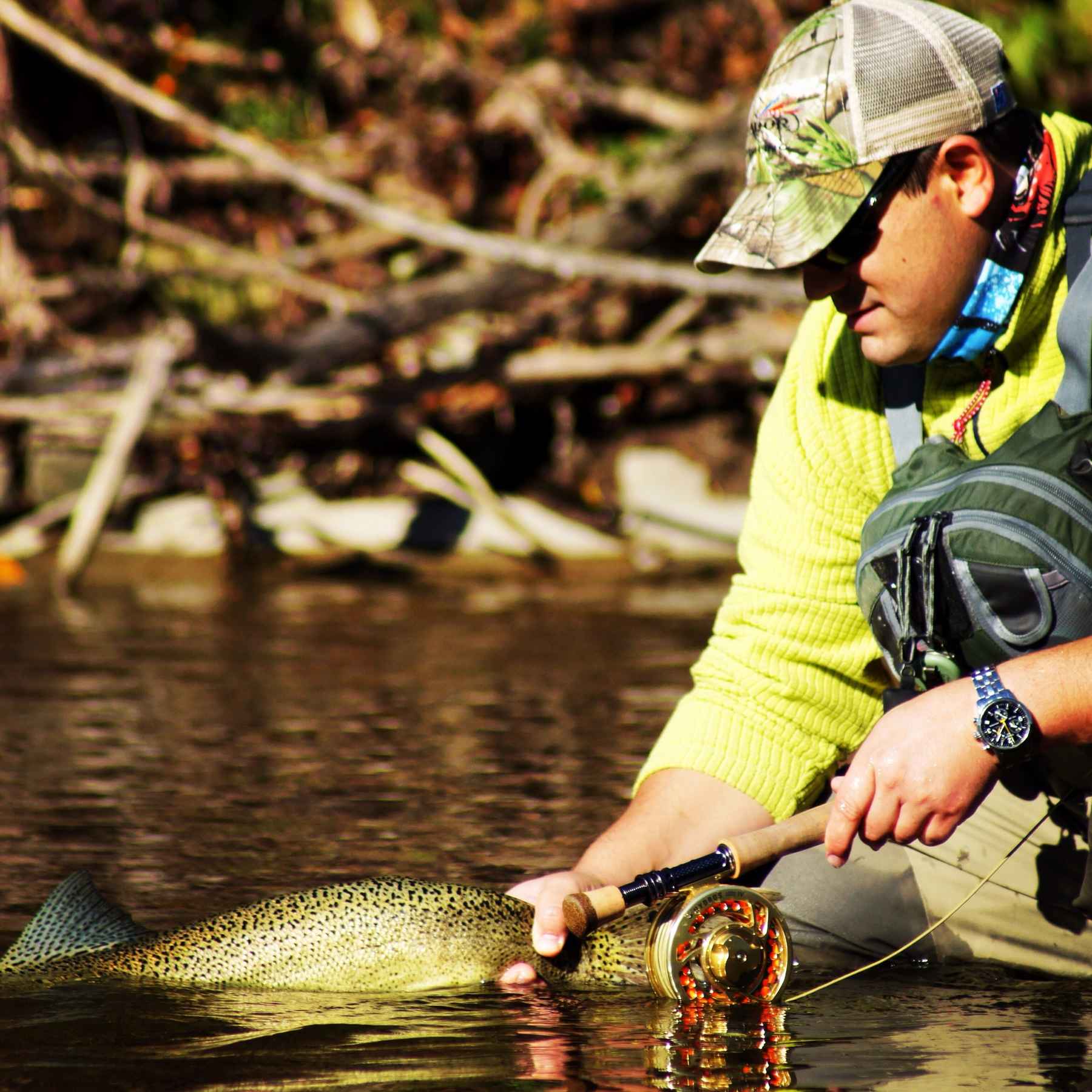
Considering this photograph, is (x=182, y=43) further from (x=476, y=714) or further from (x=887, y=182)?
(x=887, y=182)

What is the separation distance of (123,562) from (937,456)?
7.37 m

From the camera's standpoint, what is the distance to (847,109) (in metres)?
2.72

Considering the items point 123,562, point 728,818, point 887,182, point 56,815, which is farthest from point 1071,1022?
point 123,562

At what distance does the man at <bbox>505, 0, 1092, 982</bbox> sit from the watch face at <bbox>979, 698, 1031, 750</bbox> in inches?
0.6

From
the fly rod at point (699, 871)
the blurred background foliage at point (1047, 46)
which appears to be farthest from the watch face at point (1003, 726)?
the blurred background foliage at point (1047, 46)

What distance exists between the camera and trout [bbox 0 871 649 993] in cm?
296

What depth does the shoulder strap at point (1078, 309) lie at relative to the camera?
264cm

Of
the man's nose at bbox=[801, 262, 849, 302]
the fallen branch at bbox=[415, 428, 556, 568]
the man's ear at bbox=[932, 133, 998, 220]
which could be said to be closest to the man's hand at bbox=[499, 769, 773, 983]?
the man's nose at bbox=[801, 262, 849, 302]

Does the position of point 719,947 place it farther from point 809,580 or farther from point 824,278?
point 824,278

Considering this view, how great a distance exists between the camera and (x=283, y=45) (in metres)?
12.2

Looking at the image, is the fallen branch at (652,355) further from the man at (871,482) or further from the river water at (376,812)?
the man at (871,482)

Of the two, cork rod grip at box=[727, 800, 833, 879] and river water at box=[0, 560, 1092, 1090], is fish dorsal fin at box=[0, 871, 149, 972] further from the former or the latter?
cork rod grip at box=[727, 800, 833, 879]

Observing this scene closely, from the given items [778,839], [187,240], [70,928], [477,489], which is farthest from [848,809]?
[187,240]

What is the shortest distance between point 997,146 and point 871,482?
1.97 ft
